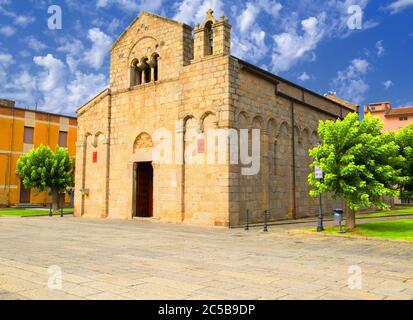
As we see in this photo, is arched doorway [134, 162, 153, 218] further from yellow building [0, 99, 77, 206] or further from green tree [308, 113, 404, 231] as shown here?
yellow building [0, 99, 77, 206]

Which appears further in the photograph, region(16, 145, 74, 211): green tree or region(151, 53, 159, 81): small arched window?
region(16, 145, 74, 211): green tree

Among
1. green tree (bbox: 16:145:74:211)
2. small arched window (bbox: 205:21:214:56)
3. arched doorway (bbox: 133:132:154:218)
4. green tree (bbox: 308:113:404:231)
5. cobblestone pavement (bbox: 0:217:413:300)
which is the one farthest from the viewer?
green tree (bbox: 16:145:74:211)

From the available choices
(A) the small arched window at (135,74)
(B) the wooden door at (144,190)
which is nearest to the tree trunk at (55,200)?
(B) the wooden door at (144,190)

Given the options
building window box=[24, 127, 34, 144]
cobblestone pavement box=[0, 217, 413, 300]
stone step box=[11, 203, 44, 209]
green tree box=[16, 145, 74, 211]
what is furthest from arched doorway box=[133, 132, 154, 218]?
building window box=[24, 127, 34, 144]

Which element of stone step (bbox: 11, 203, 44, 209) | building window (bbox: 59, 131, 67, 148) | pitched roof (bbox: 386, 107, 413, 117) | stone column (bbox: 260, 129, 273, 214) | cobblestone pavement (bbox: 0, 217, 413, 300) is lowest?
cobblestone pavement (bbox: 0, 217, 413, 300)

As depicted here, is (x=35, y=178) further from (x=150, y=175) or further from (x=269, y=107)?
(x=269, y=107)

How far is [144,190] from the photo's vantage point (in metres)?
24.6

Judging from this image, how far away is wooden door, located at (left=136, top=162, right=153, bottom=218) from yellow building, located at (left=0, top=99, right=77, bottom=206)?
21204 millimetres

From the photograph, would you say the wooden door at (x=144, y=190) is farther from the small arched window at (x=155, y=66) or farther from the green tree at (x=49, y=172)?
the green tree at (x=49, y=172)

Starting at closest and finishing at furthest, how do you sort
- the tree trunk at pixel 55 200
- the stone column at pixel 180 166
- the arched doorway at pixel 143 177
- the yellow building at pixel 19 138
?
the stone column at pixel 180 166, the arched doorway at pixel 143 177, the tree trunk at pixel 55 200, the yellow building at pixel 19 138

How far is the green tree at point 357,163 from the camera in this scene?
15.2 m

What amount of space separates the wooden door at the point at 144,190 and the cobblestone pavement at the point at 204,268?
9797 mm

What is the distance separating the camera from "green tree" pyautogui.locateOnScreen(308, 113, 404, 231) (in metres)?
15.2

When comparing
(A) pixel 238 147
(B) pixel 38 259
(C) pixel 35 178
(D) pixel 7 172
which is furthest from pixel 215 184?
(D) pixel 7 172
